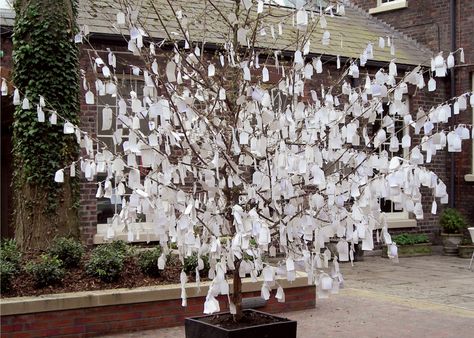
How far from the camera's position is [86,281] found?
8031 mm

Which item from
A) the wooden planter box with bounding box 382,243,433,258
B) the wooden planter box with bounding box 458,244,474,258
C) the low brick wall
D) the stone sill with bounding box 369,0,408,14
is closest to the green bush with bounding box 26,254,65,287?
the low brick wall

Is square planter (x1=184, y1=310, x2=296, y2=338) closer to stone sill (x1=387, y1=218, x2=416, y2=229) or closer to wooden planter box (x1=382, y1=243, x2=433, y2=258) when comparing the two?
wooden planter box (x1=382, y1=243, x2=433, y2=258)

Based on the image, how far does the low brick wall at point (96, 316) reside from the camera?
7.12 metres

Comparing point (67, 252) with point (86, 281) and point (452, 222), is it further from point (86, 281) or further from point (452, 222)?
point (452, 222)

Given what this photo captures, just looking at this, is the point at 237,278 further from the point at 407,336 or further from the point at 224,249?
the point at 407,336

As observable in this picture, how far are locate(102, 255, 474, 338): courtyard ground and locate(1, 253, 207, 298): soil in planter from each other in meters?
0.65

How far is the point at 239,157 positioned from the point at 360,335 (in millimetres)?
3301

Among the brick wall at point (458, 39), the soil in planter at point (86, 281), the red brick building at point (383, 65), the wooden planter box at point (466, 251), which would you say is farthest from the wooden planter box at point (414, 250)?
the soil in planter at point (86, 281)

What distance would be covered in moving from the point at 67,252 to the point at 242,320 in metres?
3.16

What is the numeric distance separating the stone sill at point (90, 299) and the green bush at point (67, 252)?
0.74m

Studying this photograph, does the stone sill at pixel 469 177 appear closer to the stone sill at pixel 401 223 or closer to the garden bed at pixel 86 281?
the stone sill at pixel 401 223

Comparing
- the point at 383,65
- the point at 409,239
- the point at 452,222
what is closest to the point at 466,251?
the point at 452,222

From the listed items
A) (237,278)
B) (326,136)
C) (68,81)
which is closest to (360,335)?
(237,278)

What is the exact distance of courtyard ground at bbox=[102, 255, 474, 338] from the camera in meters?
7.96
